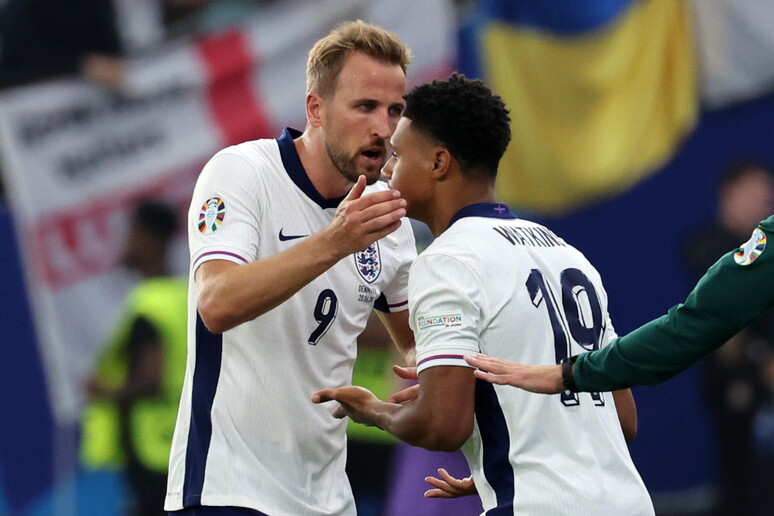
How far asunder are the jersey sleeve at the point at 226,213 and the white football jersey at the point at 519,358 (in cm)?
61

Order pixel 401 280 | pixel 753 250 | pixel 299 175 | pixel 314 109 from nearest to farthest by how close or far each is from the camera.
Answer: pixel 753 250
pixel 299 175
pixel 314 109
pixel 401 280

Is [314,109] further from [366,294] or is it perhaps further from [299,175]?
A: [366,294]

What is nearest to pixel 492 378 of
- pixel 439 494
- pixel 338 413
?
pixel 338 413

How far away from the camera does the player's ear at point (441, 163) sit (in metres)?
3.32

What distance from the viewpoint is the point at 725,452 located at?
23.9 ft

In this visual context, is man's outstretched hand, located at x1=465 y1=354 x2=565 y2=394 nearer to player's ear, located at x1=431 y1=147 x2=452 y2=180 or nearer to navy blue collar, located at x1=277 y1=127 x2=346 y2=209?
player's ear, located at x1=431 y1=147 x2=452 y2=180

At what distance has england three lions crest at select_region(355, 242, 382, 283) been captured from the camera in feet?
12.7

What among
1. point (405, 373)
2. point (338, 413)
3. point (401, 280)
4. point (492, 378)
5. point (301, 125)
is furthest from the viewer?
point (301, 125)

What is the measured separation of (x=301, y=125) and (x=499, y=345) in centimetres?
454

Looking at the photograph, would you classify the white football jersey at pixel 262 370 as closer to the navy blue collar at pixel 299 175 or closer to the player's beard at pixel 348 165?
the navy blue collar at pixel 299 175

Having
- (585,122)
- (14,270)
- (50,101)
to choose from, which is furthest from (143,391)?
(585,122)

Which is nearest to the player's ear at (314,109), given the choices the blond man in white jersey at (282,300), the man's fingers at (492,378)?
the blond man in white jersey at (282,300)

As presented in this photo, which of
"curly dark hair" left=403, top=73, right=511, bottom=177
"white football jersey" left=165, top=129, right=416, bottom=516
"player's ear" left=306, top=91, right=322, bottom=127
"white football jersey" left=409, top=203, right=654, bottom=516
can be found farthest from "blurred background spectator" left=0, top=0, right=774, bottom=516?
"white football jersey" left=409, top=203, right=654, bottom=516

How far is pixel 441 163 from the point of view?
10.9 ft
